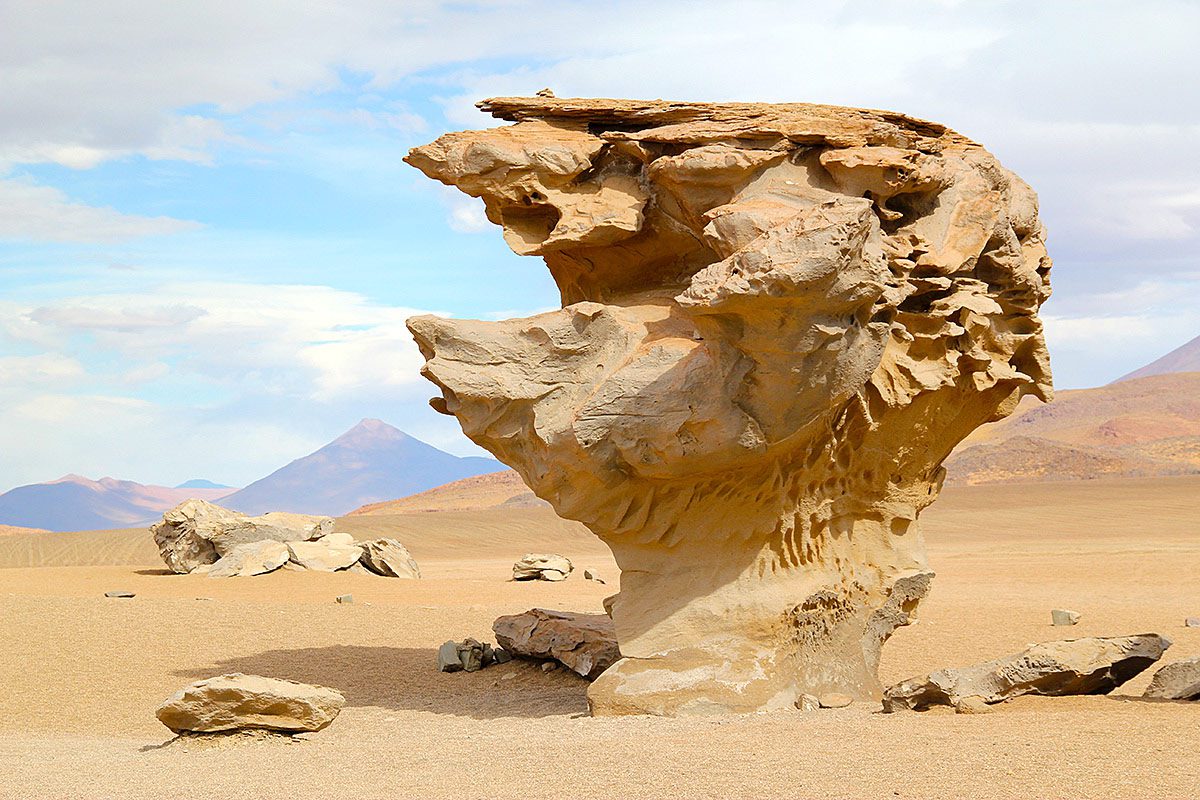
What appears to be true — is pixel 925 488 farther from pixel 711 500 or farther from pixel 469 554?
pixel 469 554

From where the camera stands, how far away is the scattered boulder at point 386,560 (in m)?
19.8

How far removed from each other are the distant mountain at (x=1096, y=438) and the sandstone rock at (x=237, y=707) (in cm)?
4698

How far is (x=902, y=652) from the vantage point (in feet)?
38.3

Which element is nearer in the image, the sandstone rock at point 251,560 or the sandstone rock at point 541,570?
the sandstone rock at point 251,560

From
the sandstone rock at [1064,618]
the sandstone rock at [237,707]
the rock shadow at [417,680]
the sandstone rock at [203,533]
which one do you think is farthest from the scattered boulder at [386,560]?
the sandstone rock at [237,707]

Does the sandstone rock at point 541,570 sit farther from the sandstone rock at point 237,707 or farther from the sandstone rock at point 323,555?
the sandstone rock at point 237,707

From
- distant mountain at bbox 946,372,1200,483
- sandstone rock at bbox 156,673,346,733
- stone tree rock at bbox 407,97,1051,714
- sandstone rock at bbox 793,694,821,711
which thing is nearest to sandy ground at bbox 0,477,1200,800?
sandstone rock at bbox 156,673,346,733

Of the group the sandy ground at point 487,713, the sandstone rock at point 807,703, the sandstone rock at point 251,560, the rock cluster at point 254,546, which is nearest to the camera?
the sandy ground at point 487,713

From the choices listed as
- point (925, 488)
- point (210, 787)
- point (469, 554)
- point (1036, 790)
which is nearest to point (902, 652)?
point (925, 488)

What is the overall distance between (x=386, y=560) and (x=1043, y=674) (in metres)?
14.0

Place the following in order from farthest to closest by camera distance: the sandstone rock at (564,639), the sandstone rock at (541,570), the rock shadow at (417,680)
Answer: the sandstone rock at (541,570)
the sandstone rock at (564,639)
the rock shadow at (417,680)

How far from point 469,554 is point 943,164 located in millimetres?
26175

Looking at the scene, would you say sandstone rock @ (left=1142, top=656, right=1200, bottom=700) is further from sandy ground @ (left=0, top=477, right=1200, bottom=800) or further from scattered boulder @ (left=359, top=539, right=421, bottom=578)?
scattered boulder @ (left=359, top=539, right=421, bottom=578)

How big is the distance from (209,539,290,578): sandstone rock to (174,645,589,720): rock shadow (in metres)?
6.71
